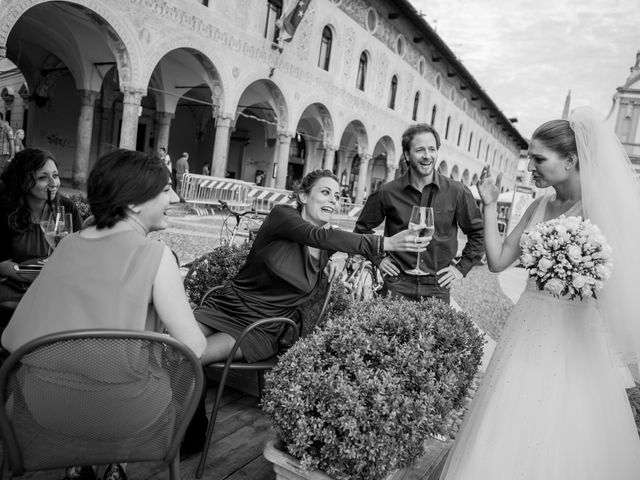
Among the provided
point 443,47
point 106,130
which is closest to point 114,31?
point 106,130

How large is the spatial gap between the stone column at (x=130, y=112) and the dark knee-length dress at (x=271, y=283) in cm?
1052

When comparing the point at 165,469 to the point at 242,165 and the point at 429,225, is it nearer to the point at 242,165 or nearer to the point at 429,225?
the point at 429,225

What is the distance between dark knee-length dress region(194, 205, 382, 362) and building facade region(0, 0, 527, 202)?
398 centimetres

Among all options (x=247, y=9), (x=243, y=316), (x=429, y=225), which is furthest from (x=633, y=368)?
(x=247, y=9)

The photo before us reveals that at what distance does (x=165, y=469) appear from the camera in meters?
2.23

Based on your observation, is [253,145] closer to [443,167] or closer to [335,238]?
[443,167]

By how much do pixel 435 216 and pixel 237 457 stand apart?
191 centimetres

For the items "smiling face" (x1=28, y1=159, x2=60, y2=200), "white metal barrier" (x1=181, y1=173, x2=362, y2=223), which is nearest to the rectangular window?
"white metal barrier" (x1=181, y1=173, x2=362, y2=223)

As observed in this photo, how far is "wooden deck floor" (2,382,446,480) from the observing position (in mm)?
2195

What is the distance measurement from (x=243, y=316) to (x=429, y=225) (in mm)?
1140

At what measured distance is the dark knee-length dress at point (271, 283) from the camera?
2.58 metres

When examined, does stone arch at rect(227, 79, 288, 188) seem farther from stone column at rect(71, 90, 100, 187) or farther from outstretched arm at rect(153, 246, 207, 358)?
outstretched arm at rect(153, 246, 207, 358)

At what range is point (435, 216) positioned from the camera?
10.5 ft

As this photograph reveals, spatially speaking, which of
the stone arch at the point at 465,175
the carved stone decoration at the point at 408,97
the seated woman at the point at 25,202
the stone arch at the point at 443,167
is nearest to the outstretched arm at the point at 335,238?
the seated woman at the point at 25,202
